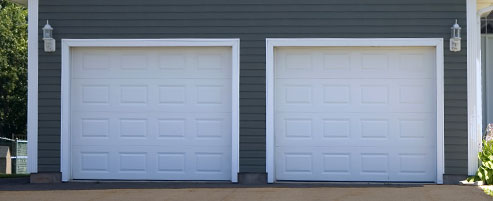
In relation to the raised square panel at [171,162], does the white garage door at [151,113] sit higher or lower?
higher

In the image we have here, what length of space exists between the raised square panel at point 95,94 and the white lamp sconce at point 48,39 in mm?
797

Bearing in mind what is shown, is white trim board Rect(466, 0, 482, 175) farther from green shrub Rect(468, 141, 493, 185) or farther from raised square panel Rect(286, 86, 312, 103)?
raised square panel Rect(286, 86, 312, 103)


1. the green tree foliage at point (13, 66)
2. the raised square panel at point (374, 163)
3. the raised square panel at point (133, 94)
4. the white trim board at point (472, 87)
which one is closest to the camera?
the white trim board at point (472, 87)

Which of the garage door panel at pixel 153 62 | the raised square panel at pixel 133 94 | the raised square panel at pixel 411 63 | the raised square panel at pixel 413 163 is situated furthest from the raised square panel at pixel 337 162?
the raised square panel at pixel 133 94

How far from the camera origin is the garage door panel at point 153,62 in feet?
40.9

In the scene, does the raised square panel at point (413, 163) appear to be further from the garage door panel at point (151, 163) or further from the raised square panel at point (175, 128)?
the raised square panel at point (175, 128)

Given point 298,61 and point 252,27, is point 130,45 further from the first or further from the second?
point 298,61

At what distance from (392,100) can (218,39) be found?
112 inches

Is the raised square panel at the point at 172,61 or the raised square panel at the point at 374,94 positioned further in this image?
the raised square panel at the point at 172,61

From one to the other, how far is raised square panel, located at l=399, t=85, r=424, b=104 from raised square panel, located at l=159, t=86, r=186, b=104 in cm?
337

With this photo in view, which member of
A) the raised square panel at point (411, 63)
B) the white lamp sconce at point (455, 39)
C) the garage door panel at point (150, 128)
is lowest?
the garage door panel at point (150, 128)

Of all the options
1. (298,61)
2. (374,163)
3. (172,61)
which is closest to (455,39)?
(374,163)

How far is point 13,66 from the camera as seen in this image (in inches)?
1079

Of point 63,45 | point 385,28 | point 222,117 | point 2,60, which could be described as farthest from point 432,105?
point 2,60
